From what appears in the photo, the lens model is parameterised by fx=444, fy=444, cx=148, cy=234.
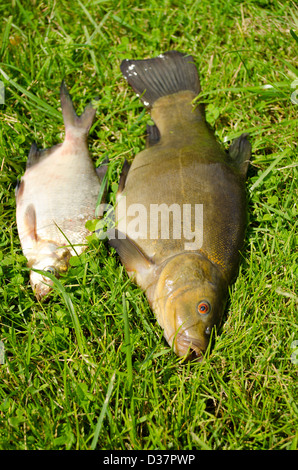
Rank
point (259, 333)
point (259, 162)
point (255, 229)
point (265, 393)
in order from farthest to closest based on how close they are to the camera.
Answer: point (259, 162) → point (255, 229) → point (259, 333) → point (265, 393)

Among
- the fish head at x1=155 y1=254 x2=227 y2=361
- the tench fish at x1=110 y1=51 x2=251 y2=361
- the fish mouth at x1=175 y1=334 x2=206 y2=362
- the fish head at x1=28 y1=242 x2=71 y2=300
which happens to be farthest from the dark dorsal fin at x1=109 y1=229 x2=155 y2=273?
the fish mouth at x1=175 y1=334 x2=206 y2=362

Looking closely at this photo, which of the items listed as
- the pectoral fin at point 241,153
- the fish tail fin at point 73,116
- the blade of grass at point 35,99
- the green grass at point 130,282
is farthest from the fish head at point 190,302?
the blade of grass at point 35,99

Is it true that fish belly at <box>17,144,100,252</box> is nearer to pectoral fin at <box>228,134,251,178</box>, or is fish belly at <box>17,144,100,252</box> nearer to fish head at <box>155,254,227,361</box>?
fish head at <box>155,254,227,361</box>

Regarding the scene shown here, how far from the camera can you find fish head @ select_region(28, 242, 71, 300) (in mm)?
3086

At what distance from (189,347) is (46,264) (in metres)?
1.18

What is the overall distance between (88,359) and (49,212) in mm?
1175

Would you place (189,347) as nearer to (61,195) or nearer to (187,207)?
(187,207)

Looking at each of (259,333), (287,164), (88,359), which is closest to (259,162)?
(287,164)

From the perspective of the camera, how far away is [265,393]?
2.66m

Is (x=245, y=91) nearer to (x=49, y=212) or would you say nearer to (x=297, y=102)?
(x=297, y=102)

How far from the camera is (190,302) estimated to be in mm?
2732

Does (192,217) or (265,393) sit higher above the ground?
(192,217)

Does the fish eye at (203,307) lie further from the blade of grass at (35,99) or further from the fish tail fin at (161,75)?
the blade of grass at (35,99)

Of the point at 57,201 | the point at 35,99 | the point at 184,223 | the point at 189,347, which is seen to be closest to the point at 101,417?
the point at 189,347
